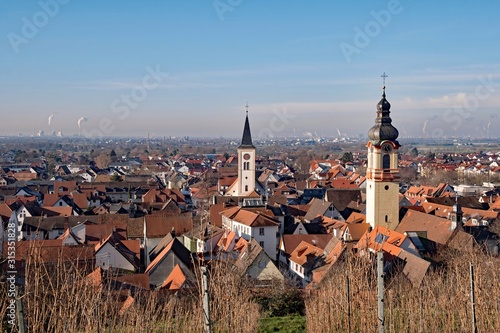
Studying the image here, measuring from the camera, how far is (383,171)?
3303 cm

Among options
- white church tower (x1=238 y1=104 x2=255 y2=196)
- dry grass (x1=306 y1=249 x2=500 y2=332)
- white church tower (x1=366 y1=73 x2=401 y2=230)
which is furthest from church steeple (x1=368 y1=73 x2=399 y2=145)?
white church tower (x1=238 y1=104 x2=255 y2=196)

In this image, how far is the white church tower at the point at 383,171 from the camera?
32969 mm

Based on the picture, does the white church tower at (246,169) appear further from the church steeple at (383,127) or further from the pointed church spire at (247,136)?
the church steeple at (383,127)

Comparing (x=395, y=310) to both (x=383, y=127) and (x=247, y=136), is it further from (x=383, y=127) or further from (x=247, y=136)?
(x=247, y=136)

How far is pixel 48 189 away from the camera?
6438 centimetres

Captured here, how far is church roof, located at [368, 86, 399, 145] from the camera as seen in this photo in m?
33.0

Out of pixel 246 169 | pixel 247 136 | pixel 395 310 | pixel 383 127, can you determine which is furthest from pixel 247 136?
pixel 395 310

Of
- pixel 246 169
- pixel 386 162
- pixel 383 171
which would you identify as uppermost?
pixel 386 162

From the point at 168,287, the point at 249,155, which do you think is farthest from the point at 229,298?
the point at 249,155

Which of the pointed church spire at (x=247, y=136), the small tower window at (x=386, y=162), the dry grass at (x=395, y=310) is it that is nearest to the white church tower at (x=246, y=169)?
the pointed church spire at (x=247, y=136)

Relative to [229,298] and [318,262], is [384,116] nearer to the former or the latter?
[318,262]

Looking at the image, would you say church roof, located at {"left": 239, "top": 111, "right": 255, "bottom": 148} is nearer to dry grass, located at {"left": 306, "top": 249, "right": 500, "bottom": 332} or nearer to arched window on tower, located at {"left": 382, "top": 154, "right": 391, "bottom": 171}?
arched window on tower, located at {"left": 382, "top": 154, "right": 391, "bottom": 171}

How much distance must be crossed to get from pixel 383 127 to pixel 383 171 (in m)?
2.69

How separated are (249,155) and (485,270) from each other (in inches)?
1641
